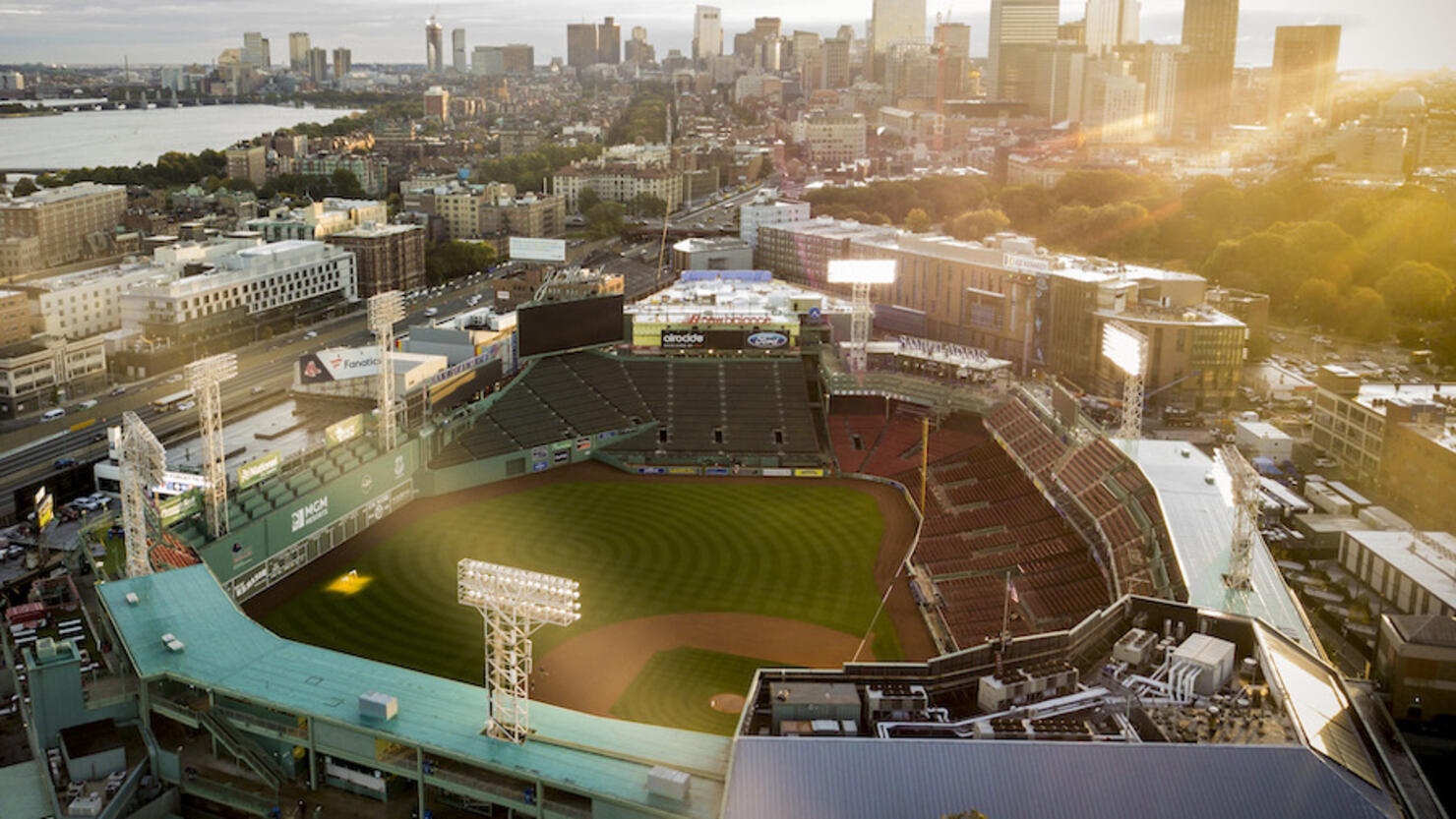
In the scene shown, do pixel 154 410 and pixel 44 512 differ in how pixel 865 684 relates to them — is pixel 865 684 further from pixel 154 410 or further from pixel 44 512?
pixel 154 410

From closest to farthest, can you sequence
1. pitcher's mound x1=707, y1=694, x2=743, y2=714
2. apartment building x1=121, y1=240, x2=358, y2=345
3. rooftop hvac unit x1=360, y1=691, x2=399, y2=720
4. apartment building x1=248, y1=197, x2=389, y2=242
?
rooftop hvac unit x1=360, y1=691, x2=399, y2=720, pitcher's mound x1=707, y1=694, x2=743, y2=714, apartment building x1=121, y1=240, x2=358, y2=345, apartment building x1=248, y1=197, x2=389, y2=242

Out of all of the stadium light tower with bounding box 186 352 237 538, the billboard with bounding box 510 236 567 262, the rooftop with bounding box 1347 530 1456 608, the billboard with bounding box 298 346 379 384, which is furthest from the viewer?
the billboard with bounding box 510 236 567 262

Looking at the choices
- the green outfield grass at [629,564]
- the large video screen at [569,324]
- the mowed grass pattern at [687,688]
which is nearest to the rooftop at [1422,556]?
the green outfield grass at [629,564]

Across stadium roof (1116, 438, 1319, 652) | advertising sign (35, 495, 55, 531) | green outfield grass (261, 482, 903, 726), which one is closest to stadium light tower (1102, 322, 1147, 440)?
stadium roof (1116, 438, 1319, 652)

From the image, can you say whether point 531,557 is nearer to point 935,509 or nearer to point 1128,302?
point 935,509

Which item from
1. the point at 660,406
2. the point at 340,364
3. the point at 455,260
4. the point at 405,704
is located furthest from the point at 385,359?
the point at 455,260

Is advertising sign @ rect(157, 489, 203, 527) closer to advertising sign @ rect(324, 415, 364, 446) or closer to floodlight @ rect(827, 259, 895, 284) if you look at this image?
advertising sign @ rect(324, 415, 364, 446)

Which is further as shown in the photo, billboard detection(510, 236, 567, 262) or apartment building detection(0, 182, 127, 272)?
apartment building detection(0, 182, 127, 272)

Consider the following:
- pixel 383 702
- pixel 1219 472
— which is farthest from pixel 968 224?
pixel 383 702

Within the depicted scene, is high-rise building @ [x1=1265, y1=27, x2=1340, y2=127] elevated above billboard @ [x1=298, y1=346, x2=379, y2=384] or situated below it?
above
